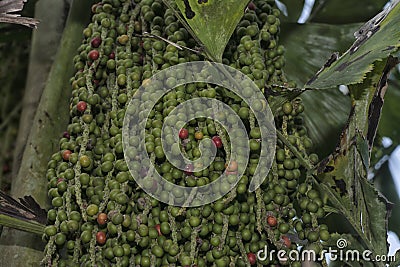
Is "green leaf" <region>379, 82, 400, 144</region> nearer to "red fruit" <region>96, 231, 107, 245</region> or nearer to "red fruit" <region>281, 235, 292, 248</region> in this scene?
"red fruit" <region>281, 235, 292, 248</region>

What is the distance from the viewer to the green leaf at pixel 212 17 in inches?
39.5

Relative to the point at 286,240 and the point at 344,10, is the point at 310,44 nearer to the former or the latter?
the point at 344,10

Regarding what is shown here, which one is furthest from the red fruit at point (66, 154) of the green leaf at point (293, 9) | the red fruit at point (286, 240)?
the green leaf at point (293, 9)

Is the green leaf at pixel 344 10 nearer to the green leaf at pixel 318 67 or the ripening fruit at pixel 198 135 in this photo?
the green leaf at pixel 318 67

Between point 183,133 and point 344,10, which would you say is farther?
point 344,10

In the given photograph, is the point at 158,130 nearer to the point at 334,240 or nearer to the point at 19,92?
the point at 334,240

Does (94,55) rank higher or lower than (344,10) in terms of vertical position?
lower

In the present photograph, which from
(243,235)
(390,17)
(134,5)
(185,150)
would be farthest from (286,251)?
(134,5)

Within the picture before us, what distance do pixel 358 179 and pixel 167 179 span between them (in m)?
0.32

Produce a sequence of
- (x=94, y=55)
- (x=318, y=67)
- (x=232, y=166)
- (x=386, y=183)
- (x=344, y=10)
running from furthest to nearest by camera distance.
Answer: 1. (x=386, y=183)
2. (x=344, y=10)
3. (x=318, y=67)
4. (x=94, y=55)
5. (x=232, y=166)

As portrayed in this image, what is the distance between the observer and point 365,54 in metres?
0.94

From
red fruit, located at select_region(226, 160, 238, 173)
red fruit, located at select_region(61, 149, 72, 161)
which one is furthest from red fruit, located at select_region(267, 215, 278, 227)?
red fruit, located at select_region(61, 149, 72, 161)

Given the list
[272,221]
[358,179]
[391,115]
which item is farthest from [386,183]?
[272,221]

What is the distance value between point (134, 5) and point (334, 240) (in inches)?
22.9
